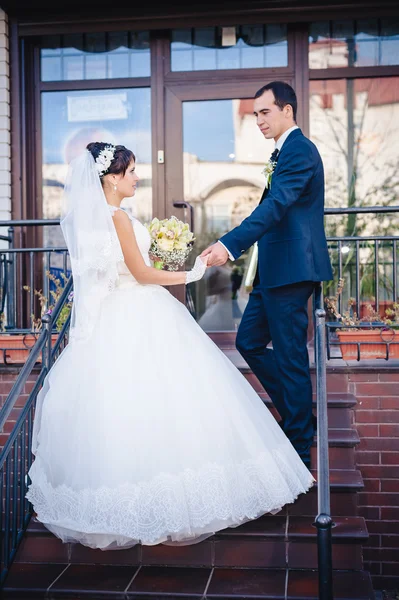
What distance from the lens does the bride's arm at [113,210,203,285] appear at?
4008 mm

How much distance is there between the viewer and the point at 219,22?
6426 mm

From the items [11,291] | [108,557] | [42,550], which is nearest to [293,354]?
[108,557]

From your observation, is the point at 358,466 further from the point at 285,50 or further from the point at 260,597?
the point at 285,50

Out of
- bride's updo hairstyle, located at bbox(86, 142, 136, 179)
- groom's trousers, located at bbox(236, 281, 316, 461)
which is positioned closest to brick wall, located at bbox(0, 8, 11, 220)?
bride's updo hairstyle, located at bbox(86, 142, 136, 179)

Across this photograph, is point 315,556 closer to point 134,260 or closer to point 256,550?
point 256,550

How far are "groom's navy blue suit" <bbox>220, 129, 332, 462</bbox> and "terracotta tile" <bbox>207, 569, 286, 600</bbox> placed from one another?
0.72 m

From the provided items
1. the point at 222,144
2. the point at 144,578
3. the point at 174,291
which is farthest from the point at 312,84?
the point at 144,578

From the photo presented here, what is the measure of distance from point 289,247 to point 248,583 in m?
1.79

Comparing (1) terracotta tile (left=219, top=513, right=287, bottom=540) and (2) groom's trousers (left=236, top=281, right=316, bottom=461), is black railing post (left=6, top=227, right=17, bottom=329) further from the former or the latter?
(1) terracotta tile (left=219, top=513, right=287, bottom=540)

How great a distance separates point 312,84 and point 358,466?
3.71m

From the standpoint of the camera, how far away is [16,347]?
5.26 meters

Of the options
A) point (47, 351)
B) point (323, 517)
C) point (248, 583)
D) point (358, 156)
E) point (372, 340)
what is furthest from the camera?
point (358, 156)

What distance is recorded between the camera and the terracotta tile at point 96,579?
3.50 meters

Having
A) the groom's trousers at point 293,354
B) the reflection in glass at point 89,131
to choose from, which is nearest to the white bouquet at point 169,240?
the groom's trousers at point 293,354
